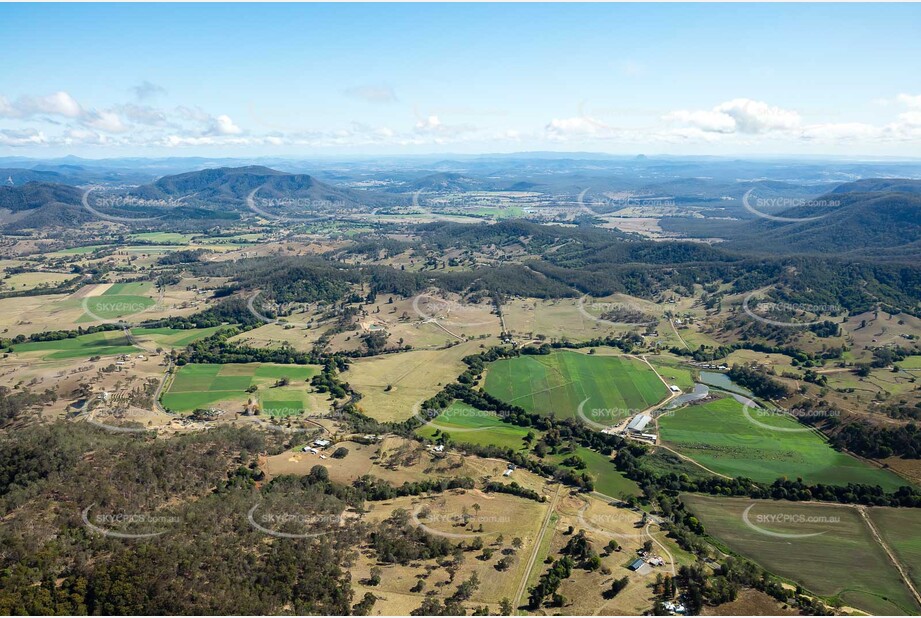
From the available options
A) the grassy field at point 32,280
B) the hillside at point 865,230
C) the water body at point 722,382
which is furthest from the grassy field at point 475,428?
the hillside at point 865,230

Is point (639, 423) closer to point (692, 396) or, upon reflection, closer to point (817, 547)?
point (692, 396)

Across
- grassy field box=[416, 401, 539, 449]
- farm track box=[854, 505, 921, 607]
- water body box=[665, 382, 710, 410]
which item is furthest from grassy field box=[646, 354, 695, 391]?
farm track box=[854, 505, 921, 607]

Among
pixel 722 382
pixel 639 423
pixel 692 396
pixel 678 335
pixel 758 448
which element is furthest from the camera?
pixel 678 335

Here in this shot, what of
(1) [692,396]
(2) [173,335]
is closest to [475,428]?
(1) [692,396]

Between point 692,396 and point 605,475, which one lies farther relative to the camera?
point 692,396

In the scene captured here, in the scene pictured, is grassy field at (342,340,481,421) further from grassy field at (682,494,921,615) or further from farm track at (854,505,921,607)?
farm track at (854,505,921,607)
